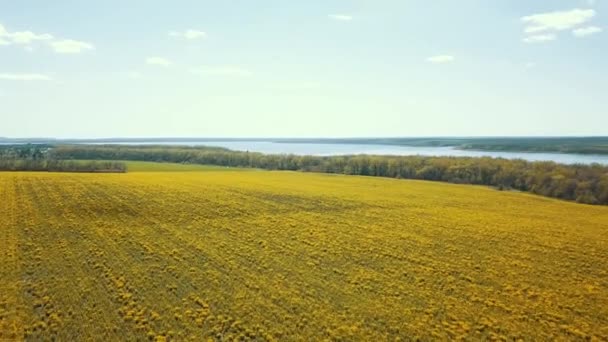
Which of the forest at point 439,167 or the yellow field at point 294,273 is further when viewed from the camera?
the forest at point 439,167

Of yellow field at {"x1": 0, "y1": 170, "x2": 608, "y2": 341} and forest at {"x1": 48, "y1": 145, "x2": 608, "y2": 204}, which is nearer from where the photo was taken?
yellow field at {"x1": 0, "y1": 170, "x2": 608, "y2": 341}

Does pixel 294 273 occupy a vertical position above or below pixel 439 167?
below

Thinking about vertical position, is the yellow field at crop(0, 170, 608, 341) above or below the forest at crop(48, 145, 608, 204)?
below

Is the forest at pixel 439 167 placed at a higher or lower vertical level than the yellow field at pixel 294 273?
higher

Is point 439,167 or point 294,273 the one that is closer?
point 294,273
